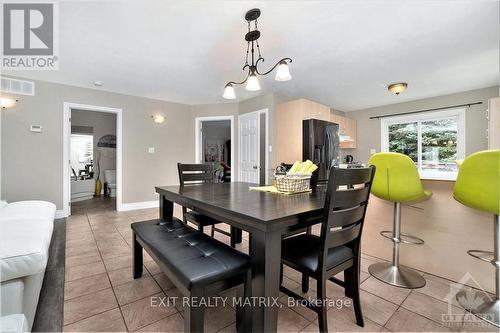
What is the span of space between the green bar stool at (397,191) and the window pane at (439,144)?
12.7 ft

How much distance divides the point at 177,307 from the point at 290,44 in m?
2.79

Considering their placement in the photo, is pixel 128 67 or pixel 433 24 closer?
pixel 433 24

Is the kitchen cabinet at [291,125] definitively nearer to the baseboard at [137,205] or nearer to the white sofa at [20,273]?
the baseboard at [137,205]

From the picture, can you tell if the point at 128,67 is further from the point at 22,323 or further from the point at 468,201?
the point at 468,201

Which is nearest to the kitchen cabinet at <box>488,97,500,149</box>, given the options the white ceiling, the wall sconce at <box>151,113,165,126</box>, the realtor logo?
the white ceiling

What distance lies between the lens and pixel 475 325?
4.50 ft

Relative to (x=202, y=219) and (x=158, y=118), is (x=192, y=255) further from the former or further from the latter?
(x=158, y=118)

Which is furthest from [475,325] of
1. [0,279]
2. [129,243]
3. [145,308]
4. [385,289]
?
[129,243]

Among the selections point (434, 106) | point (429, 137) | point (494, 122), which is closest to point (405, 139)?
point (429, 137)

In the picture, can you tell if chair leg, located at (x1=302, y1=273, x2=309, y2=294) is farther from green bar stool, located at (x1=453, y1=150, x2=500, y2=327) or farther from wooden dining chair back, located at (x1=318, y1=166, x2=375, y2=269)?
green bar stool, located at (x1=453, y1=150, x2=500, y2=327)

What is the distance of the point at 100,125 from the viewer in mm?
6488

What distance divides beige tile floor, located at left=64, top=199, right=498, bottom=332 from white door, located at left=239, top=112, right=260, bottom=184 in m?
2.79

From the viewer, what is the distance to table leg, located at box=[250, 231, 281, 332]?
105 cm

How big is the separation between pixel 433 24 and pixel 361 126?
398cm
